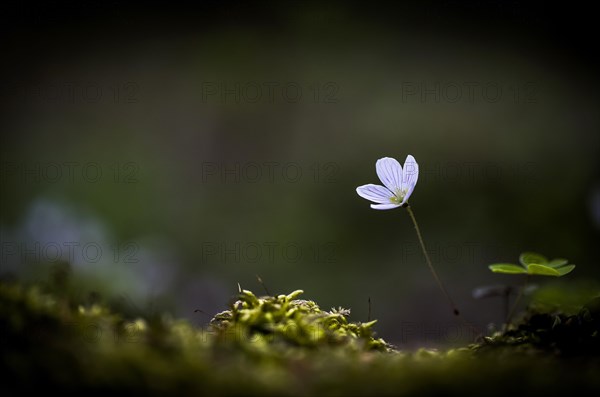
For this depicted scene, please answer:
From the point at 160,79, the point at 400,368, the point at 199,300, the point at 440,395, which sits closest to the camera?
the point at 440,395

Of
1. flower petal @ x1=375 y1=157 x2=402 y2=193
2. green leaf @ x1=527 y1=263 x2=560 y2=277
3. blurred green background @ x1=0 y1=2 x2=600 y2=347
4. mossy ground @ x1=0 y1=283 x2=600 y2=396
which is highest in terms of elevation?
blurred green background @ x1=0 y1=2 x2=600 y2=347

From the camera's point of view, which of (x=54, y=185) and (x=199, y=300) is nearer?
(x=199, y=300)

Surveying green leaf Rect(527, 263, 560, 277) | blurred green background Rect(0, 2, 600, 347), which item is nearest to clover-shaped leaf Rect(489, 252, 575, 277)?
green leaf Rect(527, 263, 560, 277)

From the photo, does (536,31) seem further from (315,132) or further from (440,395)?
(440,395)

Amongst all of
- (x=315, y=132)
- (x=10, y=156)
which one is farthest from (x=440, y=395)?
(x=10, y=156)

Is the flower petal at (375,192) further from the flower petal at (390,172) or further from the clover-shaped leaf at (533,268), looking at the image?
the clover-shaped leaf at (533,268)

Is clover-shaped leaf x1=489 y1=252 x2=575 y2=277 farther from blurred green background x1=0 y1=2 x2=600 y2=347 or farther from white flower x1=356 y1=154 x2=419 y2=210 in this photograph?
blurred green background x1=0 y1=2 x2=600 y2=347
